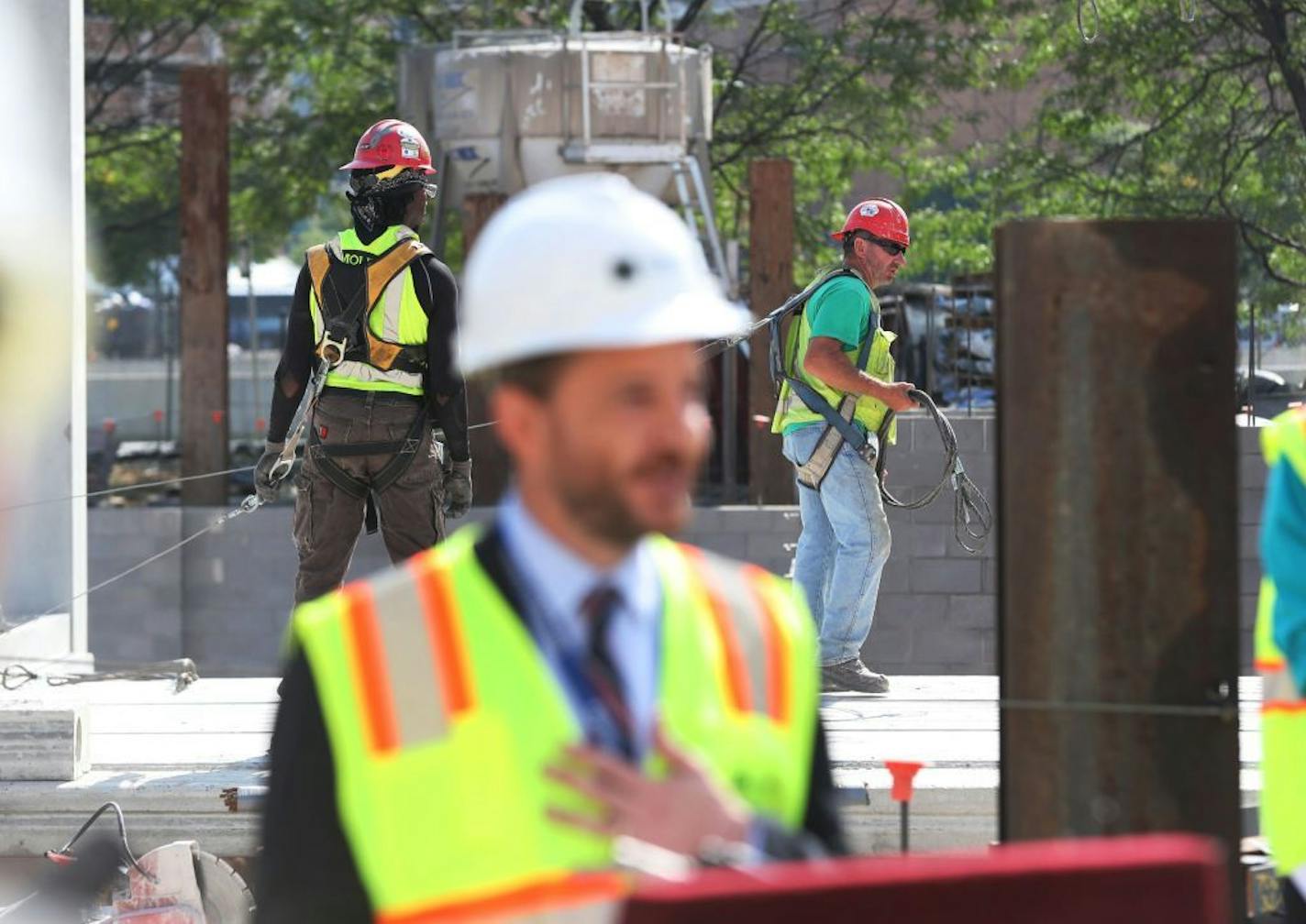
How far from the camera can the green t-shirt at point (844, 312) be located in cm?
847

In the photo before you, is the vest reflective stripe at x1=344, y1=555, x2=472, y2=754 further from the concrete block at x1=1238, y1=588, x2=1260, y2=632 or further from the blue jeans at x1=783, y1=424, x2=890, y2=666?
the concrete block at x1=1238, y1=588, x2=1260, y2=632

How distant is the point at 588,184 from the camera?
2.39 m

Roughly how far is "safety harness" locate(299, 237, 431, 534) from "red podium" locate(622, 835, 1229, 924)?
5300 millimetres

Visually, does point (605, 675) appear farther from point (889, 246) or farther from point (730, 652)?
point (889, 246)

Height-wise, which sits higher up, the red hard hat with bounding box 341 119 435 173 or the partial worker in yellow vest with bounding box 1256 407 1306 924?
the red hard hat with bounding box 341 119 435 173

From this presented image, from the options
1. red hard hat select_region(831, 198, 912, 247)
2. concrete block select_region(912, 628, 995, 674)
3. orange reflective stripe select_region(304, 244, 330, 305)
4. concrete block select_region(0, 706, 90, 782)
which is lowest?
concrete block select_region(912, 628, 995, 674)

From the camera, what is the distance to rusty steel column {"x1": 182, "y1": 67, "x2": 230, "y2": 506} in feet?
55.6

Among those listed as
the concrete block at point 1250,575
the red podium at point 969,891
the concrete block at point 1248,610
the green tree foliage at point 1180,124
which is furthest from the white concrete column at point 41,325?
the green tree foliage at point 1180,124

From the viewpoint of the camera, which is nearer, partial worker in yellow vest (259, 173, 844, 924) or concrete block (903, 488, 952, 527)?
partial worker in yellow vest (259, 173, 844, 924)

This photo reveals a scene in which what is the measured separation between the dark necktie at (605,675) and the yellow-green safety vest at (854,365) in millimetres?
6307

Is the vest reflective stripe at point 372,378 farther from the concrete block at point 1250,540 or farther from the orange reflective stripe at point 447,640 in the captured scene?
the concrete block at point 1250,540

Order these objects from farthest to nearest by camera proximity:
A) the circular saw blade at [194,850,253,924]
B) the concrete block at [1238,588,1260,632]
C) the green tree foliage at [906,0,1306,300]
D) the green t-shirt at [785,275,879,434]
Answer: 1. the green tree foliage at [906,0,1306,300]
2. the concrete block at [1238,588,1260,632]
3. the green t-shirt at [785,275,879,434]
4. the circular saw blade at [194,850,253,924]

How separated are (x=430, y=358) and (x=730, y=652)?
521 centimetres

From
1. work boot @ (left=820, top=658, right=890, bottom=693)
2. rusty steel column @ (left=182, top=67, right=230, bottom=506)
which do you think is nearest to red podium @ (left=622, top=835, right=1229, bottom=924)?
work boot @ (left=820, top=658, right=890, bottom=693)
